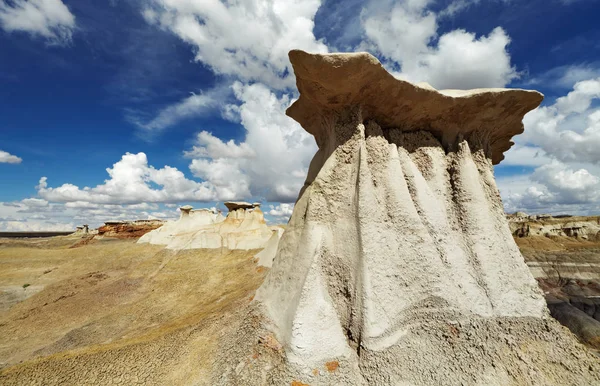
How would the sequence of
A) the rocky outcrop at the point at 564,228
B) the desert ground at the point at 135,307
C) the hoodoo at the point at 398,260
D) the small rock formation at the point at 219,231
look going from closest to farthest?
the hoodoo at the point at 398,260, the desert ground at the point at 135,307, the small rock formation at the point at 219,231, the rocky outcrop at the point at 564,228

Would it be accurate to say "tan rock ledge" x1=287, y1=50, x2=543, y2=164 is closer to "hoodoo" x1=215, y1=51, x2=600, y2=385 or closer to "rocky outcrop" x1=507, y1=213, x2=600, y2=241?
"hoodoo" x1=215, y1=51, x2=600, y2=385

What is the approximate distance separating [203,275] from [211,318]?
9226 mm

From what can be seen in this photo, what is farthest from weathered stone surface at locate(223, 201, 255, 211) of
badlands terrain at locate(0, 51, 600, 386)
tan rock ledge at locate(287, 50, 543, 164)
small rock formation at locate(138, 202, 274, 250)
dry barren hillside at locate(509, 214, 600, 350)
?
dry barren hillside at locate(509, 214, 600, 350)

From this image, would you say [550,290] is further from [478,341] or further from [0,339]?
[0,339]

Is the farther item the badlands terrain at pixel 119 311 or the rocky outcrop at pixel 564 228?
the rocky outcrop at pixel 564 228

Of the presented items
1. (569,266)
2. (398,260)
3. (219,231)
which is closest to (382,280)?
(398,260)

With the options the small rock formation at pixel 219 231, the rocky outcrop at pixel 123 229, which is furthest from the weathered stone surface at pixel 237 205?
the rocky outcrop at pixel 123 229

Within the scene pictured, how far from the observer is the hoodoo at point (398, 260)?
4.34 m

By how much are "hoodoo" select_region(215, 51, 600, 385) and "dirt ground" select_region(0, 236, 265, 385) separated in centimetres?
135

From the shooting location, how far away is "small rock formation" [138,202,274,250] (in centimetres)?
2177

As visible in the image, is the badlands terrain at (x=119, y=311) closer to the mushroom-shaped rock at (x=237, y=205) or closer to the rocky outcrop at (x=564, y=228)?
the mushroom-shaped rock at (x=237, y=205)

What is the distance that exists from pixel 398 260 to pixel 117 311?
11.0m

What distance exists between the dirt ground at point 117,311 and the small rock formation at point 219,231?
3.80 ft

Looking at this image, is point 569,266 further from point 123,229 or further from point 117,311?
point 123,229
